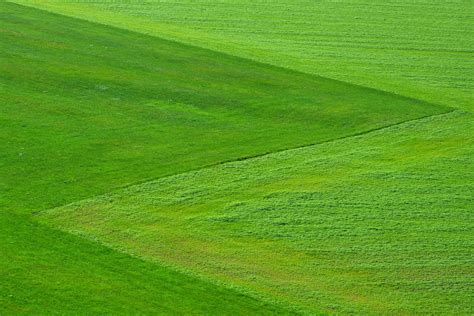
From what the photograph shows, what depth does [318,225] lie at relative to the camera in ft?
70.4

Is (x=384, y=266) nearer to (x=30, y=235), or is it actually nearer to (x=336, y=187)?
(x=336, y=187)

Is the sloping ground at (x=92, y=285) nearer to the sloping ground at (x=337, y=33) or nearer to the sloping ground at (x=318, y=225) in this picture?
the sloping ground at (x=318, y=225)

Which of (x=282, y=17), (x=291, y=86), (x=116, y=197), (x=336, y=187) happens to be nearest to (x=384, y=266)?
(x=336, y=187)

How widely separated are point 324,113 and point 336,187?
584 centimetres

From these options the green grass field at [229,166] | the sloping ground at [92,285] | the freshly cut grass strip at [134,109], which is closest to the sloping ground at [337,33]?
the green grass field at [229,166]

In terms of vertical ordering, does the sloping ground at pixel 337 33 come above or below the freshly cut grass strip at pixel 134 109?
above

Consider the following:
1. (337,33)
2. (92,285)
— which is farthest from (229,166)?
(337,33)

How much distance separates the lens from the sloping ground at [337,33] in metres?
34.1

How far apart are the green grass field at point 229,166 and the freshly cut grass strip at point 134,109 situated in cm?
8

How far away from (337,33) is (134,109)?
45.0ft

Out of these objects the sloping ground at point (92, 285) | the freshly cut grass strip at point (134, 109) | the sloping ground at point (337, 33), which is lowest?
the sloping ground at point (92, 285)

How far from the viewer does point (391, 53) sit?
37062 millimetres

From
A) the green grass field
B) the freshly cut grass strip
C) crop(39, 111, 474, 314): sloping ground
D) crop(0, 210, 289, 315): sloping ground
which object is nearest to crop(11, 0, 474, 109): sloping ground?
the green grass field

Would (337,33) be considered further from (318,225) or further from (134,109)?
(318,225)
